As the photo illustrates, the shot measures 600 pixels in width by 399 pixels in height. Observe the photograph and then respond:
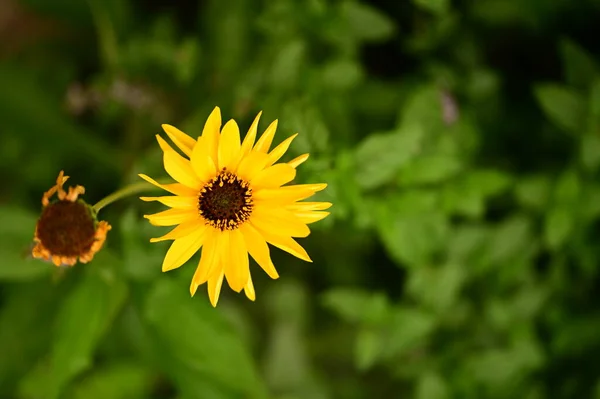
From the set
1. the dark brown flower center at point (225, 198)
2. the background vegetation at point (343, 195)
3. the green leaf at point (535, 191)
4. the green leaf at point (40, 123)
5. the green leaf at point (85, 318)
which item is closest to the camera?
the dark brown flower center at point (225, 198)

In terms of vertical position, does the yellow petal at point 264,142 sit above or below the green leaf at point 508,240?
below

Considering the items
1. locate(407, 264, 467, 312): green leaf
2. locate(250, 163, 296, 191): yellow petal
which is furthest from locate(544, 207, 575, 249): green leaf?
locate(250, 163, 296, 191): yellow petal

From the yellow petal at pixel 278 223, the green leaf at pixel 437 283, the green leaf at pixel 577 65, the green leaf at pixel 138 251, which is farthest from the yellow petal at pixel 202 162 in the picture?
the green leaf at pixel 577 65

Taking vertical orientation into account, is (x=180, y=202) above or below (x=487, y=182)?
below

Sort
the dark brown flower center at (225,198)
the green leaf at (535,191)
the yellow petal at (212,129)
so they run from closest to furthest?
the yellow petal at (212,129), the dark brown flower center at (225,198), the green leaf at (535,191)

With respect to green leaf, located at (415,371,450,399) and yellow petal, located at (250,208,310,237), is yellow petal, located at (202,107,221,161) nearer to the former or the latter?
yellow petal, located at (250,208,310,237)

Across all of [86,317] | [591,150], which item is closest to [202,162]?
[86,317]

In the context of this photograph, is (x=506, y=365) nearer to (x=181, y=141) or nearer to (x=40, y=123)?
(x=181, y=141)

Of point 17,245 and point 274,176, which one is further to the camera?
point 17,245

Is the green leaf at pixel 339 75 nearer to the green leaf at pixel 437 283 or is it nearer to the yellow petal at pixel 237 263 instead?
the green leaf at pixel 437 283
